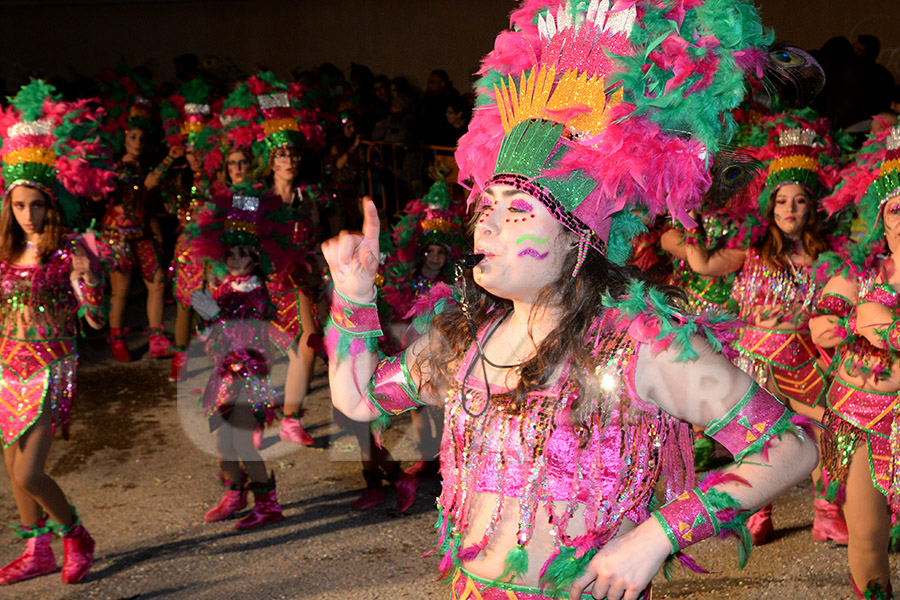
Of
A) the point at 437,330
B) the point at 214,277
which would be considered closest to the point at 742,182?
the point at 437,330

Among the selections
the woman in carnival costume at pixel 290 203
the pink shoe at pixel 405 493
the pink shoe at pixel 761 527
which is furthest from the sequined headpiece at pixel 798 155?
the woman in carnival costume at pixel 290 203

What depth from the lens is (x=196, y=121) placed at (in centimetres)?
951

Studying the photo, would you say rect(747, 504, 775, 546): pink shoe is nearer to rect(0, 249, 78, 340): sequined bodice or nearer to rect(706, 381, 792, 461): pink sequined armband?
rect(706, 381, 792, 461): pink sequined armband

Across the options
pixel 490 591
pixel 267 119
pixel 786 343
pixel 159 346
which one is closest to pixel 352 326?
pixel 490 591

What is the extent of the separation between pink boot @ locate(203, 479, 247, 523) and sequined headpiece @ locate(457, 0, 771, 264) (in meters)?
3.55

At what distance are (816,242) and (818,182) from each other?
465 mm

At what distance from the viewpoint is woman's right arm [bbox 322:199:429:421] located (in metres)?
2.30

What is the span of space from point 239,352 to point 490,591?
3470 mm

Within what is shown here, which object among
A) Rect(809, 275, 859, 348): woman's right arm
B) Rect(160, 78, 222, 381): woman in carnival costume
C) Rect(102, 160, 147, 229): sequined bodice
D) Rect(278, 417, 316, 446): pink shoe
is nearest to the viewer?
Rect(809, 275, 859, 348): woman's right arm

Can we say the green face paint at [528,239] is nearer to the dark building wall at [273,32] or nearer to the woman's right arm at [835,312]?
the woman's right arm at [835,312]

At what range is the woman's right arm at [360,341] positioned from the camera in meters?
2.30

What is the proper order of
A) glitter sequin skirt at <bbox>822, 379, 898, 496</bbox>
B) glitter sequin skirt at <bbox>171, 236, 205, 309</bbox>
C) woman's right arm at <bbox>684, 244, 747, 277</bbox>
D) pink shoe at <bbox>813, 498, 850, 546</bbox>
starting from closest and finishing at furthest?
glitter sequin skirt at <bbox>822, 379, 898, 496</bbox>
pink shoe at <bbox>813, 498, 850, 546</bbox>
woman's right arm at <bbox>684, 244, 747, 277</bbox>
glitter sequin skirt at <bbox>171, 236, 205, 309</bbox>

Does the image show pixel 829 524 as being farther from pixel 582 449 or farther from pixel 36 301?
pixel 36 301

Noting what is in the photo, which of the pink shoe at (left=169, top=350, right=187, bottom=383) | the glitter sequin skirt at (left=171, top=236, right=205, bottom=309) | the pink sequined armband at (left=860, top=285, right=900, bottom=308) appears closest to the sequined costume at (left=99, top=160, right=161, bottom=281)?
the glitter sequin skirt at (left=171, top=236, right=205, bottom=309)
